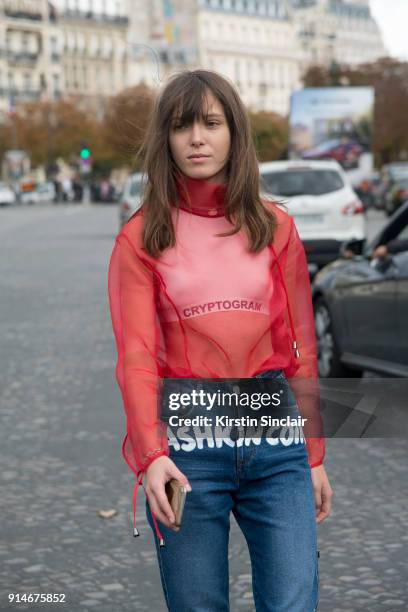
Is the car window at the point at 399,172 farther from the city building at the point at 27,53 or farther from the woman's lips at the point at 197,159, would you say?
the city building at the point at 27,53

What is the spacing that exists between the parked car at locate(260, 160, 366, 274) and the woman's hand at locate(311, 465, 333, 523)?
16305 mm

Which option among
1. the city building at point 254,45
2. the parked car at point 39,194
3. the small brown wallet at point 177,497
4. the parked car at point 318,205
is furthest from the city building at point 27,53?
the small brown wallet at point 177,497

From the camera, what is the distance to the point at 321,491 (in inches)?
117

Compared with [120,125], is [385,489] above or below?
below

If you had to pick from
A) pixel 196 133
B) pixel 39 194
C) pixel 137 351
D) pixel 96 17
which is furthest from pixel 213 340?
pixel 96 17

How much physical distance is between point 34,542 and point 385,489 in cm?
180

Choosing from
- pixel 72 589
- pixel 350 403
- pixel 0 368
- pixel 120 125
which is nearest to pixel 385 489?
pixel 72 589

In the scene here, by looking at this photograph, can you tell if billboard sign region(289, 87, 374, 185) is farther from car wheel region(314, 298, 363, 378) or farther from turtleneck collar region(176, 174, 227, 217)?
turtleneck collar region(176, 174, 227, 217)

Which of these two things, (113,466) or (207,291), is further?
(113,466)

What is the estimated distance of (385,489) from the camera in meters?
6.49

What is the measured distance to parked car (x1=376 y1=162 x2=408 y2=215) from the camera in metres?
43.2

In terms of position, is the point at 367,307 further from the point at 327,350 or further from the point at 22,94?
the point at 22,94

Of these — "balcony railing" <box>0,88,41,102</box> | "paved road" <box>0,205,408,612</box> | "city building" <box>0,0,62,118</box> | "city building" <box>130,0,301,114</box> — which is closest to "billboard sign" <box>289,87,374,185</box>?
"paved road" <box>0,205,408,612</box>

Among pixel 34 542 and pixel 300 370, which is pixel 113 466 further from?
pixel 300 370
